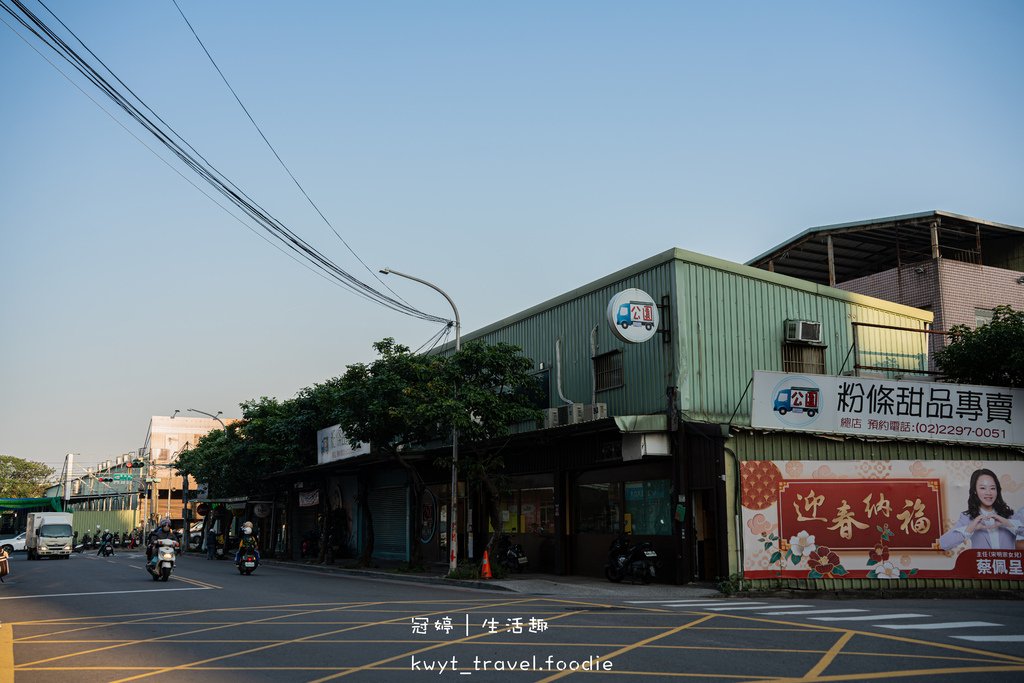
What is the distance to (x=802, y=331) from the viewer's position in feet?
77.2

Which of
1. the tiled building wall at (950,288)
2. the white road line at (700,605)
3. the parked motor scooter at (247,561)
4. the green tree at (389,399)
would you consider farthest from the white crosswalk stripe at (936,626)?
the tiled building wall at (950,288)

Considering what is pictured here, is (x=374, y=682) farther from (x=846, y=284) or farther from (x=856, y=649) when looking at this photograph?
(x=846, y=284)

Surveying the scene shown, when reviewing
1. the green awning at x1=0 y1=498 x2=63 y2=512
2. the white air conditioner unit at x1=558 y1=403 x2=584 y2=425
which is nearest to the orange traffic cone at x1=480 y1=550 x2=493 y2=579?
the white air conditioner unit at x1=558 y1=403 x2=584 y2=425

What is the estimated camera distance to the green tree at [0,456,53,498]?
9175cm

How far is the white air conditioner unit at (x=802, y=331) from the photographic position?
2352 centimetres

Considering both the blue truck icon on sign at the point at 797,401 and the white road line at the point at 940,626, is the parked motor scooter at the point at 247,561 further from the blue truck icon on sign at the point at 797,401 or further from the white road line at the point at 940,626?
the white road line at the point at 940,626

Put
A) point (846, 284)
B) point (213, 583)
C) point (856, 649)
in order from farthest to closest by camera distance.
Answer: point (846, 284), point (213, 583), point (856, 649)

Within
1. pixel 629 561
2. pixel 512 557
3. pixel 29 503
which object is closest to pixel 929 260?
pixel 629 561

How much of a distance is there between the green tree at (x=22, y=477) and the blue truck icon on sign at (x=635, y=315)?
90.1 metres

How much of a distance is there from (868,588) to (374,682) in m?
15.2

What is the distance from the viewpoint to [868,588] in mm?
20031

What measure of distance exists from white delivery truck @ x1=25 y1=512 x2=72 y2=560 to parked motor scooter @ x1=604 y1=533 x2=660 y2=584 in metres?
37.3

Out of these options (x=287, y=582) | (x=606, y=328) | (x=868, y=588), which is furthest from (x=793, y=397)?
(x=287, y=582)

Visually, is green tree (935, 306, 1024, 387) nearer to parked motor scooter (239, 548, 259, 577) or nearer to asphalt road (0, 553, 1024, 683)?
asphalt road (0, 553, 1024, 683)
